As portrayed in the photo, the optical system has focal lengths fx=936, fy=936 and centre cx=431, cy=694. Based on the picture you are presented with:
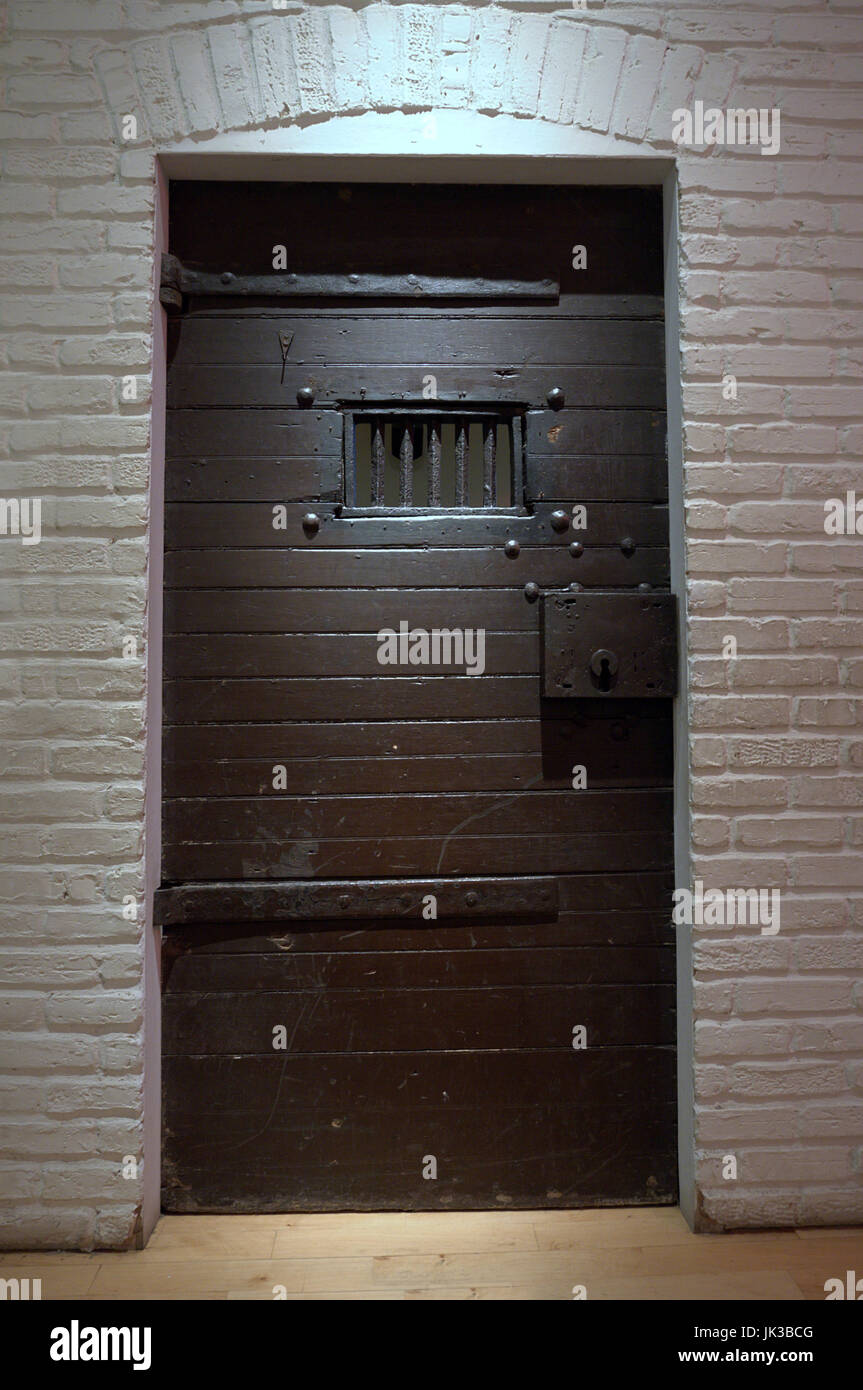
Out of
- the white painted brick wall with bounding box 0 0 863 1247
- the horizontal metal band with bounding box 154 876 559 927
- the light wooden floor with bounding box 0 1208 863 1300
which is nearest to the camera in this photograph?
the light wooden floor with bounding box 0 1208 863 1300

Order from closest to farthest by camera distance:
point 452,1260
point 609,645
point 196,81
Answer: point 452,1260 < point 196,81 < point 609,645

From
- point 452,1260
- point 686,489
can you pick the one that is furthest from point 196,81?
point 452,1260

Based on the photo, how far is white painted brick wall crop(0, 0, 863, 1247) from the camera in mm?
2111

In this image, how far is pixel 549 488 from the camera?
7.54 ft

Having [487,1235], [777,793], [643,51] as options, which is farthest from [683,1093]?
[643,51]

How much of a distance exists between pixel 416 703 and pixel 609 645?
0.49 m

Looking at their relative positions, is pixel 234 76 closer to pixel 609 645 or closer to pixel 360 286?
pixel 360 286

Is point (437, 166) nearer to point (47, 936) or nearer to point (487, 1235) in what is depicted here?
point (47, 936)

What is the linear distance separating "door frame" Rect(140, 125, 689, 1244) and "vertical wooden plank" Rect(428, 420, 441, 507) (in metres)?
0.57

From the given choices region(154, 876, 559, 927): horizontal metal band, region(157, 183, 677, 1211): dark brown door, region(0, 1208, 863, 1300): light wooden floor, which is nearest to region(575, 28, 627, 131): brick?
region(157, 183, 677, 1211): dark brown door

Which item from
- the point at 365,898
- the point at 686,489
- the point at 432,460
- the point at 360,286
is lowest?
the point at 365,898

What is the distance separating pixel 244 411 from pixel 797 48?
155cm

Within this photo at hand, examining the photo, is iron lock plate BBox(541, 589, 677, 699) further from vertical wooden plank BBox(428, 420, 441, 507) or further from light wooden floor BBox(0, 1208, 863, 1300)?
light wooden floor BBox(0, 1208, 863, 1300)

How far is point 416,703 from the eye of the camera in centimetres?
228
